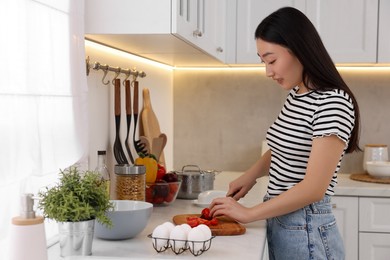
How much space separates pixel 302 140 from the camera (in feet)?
6.10

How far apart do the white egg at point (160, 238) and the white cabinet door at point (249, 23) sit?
5.88 feet

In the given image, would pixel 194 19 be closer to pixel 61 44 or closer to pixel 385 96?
pixel 61 44

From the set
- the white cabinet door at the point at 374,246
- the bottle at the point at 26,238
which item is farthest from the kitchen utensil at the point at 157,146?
the bottle at the point at 26,238

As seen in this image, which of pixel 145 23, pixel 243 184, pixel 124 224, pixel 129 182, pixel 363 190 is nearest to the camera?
pixel 124 224

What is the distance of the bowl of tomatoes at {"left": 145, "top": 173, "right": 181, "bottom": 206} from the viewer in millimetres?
2209

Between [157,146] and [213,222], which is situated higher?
[157,146]

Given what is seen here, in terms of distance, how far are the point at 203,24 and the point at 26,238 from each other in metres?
1.43

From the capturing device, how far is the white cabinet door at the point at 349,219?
2910 mm

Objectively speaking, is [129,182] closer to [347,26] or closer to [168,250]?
[168,250]

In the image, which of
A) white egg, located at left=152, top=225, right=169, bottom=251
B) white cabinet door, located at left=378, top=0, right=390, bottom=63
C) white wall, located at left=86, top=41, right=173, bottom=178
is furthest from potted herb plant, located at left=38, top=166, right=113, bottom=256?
white cabinet door, located at left=378, top=0, right=390, bottom=63

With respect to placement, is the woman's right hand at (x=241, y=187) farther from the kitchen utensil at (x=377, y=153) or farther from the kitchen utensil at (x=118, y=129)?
the kitchen utensil at (x=377, y=153)

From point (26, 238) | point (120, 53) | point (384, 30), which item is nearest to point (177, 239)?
point (26, 238)

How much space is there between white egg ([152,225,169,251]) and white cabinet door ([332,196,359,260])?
1.55 meters

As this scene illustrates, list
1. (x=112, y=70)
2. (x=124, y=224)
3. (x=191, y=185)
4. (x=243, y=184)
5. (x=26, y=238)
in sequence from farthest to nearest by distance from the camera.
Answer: (x=191, y=185) < (x=112, y=70) < (x=243, y=184) < (x=124, y=224) < (x=26, y=238)
